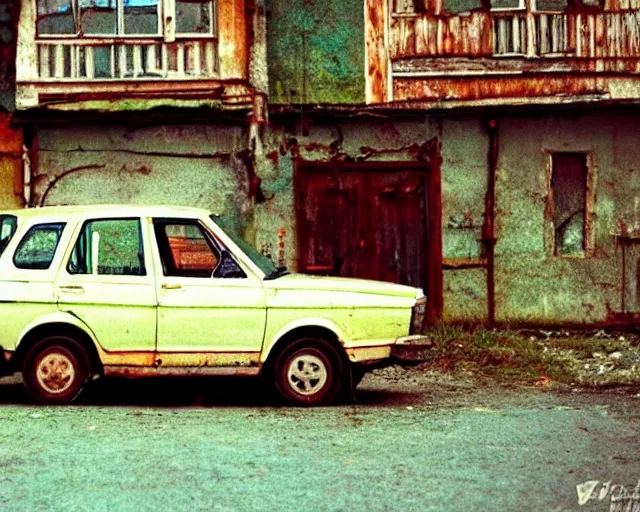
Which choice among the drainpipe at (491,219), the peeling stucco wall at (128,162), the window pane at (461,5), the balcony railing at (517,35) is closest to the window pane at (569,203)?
the drainpipe at (491,219)

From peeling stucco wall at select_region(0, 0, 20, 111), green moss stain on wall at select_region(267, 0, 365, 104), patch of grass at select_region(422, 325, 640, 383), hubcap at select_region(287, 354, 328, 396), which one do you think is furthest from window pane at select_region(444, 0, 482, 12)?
hubcap at select_region(287, 354, 328, 396)

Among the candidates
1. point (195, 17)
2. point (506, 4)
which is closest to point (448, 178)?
point (506, 4)

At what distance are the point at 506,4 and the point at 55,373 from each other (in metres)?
9.78

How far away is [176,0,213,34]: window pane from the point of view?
17.2m

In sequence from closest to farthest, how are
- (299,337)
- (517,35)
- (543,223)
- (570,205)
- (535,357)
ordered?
(299,337) < (535,357) < (517,35) < (543,223) < (570,205)

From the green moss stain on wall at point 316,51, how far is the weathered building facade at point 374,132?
0.02m

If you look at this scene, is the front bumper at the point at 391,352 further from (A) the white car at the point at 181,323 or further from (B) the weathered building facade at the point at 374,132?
(B) the weathered building facade at the point at 374,132

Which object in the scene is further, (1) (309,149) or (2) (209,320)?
(1) (309,149)

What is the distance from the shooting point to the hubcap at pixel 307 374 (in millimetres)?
10414

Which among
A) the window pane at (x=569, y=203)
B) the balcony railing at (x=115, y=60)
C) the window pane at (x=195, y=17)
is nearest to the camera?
the balcony railing at (x=115, y=60)

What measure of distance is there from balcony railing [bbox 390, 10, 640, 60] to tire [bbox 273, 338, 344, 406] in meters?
7.76

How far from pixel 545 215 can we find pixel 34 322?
9501 millimetres

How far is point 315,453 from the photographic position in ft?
26.4

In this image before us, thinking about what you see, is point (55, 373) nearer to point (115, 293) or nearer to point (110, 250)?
point (115, 293)
